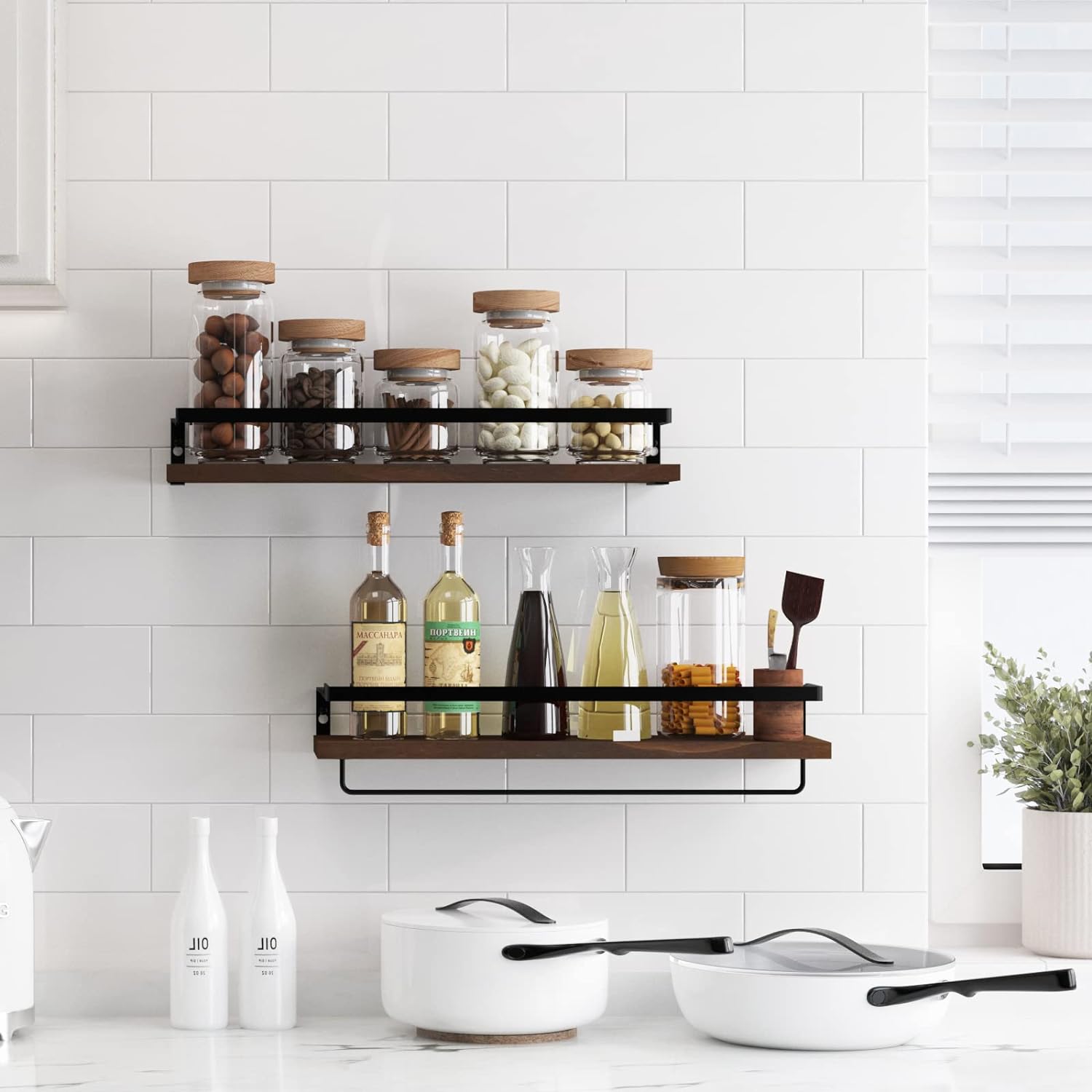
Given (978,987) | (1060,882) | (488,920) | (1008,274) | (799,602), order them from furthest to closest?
(1008,274) → (1060,882) → (799,602) → (488,920) → (978,987)

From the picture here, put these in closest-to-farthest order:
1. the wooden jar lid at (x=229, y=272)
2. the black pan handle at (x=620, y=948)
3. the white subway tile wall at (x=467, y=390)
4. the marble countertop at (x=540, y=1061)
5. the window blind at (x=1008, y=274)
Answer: the marble countertop at (x=540, y=1061)
the black pan handle at (x=620, y=948)
the wooden jar lid at (x=229, y=272)
the white subway tile wall at (x=467, y=390)
the window blind at (x=1008, y=274)

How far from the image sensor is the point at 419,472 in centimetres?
142

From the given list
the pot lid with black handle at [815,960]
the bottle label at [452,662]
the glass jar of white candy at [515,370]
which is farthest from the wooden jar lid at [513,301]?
the pot lid with black handle at [815,960]

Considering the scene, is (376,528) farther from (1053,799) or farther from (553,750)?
(1053,799)

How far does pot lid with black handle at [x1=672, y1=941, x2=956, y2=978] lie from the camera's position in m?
1.36

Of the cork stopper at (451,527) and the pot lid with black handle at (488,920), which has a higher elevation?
the cork stopper at (451,527)

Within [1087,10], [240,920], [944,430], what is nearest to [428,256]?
[944,430]

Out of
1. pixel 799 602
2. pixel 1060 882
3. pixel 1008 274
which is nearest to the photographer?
pixel 799 602

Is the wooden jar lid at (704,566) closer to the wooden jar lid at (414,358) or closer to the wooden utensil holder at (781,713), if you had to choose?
the wooden utensil holder at (781,713)

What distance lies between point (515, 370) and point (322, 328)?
222 millimetres

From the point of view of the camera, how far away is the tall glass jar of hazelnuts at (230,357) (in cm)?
142

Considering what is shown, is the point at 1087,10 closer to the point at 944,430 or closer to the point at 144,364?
the point at 944,430

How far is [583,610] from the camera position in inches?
61.1

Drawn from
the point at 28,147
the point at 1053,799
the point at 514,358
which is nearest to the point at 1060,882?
the point at 1053,799
